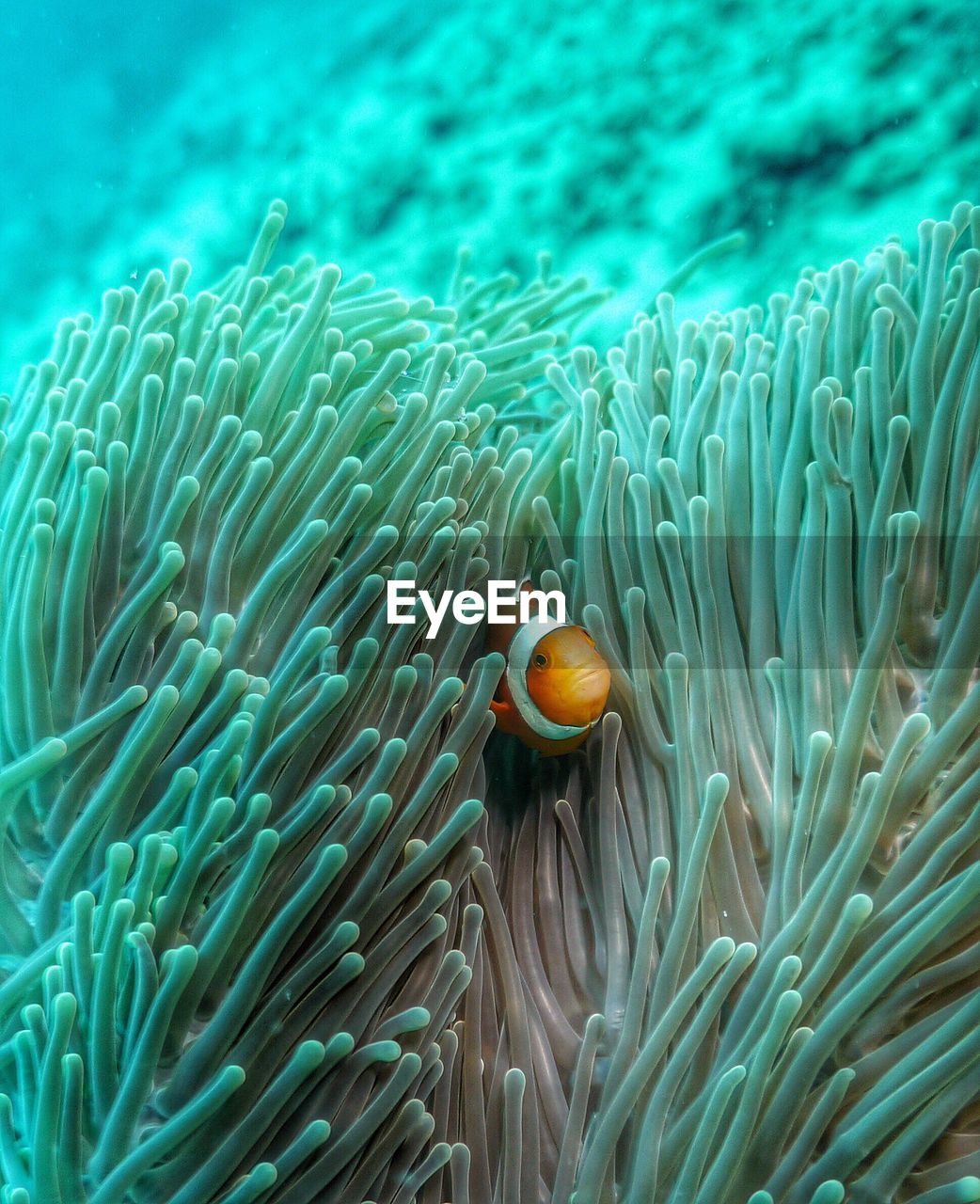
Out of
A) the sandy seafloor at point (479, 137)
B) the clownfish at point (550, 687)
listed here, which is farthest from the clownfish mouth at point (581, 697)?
the sandy seafloor at point (479, 137)

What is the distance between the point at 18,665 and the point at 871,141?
260cm

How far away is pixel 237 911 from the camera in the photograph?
767mm

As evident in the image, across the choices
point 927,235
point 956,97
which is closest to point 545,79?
point 956,97

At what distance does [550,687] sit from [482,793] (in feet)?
0.58

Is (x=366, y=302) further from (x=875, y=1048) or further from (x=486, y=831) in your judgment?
(x=875, y=1048)

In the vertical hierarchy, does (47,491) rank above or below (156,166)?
below

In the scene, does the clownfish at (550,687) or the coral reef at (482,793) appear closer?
the coral reef at (482,793)

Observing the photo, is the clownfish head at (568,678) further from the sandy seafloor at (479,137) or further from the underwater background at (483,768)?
the sandy seafloor at (479,137)

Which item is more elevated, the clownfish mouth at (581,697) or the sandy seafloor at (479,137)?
the sandy seafloor at (479,137)

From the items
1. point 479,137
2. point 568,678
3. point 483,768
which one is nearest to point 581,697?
point 568,678

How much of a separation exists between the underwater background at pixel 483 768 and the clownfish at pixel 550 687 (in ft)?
0.06

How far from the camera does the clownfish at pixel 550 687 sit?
0.90 metres

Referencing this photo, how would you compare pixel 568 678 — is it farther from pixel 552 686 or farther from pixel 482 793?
pixel 482 793

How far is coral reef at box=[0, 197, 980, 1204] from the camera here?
744 mm
